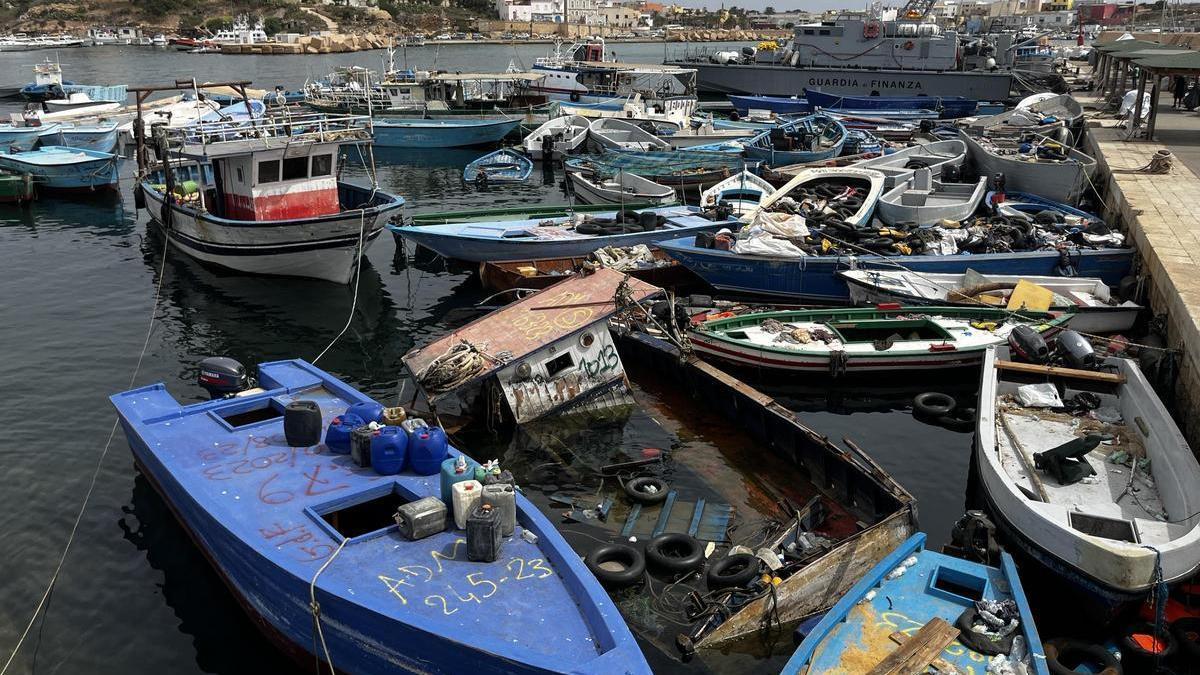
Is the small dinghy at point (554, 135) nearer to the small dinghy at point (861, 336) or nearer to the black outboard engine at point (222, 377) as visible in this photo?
the small dinghy at point (861, 336)

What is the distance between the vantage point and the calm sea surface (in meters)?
11.2

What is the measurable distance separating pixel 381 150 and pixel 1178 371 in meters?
42.9

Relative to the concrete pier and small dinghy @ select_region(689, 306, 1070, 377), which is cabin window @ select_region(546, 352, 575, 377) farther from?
the concrete pier

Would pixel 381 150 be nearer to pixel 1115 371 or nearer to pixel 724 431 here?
pixel 724 431

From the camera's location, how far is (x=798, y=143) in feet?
124

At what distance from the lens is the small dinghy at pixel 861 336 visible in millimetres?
17672

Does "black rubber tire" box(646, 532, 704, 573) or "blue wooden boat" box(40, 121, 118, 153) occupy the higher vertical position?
"blue wooden boat" box(40, 121, 118, 153)

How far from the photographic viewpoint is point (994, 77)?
2306 inches

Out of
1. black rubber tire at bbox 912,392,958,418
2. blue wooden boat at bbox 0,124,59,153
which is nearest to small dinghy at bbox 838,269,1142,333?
black rubber tire at bbox 912,392,958,418

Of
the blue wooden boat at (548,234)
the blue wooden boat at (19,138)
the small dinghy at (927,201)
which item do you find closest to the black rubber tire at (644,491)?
the blue wooden boat at (548,234)

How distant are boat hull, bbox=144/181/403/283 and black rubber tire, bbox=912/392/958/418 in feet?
48.7

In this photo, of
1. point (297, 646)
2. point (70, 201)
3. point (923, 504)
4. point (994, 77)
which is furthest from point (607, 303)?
point (994, 77)

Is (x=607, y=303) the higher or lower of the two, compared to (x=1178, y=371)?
higher

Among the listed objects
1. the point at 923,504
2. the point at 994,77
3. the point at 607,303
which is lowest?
the point at 923,504
